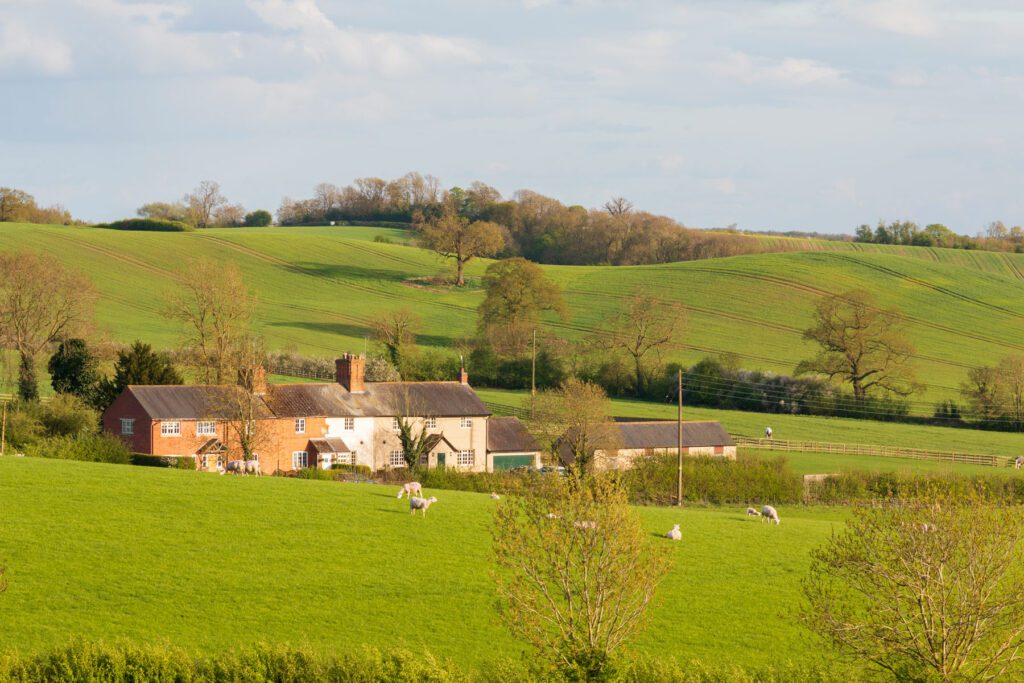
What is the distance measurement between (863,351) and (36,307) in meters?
64.0

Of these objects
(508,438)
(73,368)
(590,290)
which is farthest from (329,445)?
(590,290)

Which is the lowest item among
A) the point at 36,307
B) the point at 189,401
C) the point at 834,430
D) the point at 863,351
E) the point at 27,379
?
the point at 834,430

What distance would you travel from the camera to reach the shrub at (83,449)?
57656 millimetres

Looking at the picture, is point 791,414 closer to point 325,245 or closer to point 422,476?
point 422,476

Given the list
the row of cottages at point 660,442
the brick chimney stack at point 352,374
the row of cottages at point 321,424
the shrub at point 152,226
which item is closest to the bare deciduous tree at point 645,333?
the row of cottages at point 660,442

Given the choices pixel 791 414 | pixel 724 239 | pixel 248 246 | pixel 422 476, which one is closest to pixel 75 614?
pixel 422 476

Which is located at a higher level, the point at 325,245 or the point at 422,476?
the point at 325,245

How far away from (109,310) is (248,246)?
39.6 metres

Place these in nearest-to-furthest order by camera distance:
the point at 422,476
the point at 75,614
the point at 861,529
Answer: the point at 861,529 < the point at 75,614 < the point at 422,476

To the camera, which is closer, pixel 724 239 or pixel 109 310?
pixel 109 310

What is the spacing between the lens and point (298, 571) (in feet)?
124

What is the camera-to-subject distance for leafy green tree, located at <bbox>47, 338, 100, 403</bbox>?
3098 inches

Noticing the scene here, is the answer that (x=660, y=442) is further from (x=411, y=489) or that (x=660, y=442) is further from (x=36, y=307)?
(x=36, y=307)

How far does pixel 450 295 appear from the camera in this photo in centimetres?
13850
